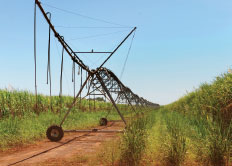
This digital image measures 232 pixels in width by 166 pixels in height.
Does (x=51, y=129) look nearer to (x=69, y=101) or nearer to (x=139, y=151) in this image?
(x=139, y=151)

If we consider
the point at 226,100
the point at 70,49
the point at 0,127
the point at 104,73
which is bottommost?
the point at 0,127

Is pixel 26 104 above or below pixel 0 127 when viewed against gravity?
above

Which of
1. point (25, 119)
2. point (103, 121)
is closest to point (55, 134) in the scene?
point (25, 119)

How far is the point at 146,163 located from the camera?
199 inches

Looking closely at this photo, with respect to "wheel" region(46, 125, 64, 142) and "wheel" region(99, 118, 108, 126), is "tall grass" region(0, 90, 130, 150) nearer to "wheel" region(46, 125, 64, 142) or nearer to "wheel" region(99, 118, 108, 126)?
"wheel" region(46, 125, 64, 142)

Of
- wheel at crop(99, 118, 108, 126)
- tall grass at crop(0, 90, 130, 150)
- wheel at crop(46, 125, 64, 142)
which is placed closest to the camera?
tall grass at crop(0, 90, 130, 150)

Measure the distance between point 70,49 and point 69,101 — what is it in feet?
47.5

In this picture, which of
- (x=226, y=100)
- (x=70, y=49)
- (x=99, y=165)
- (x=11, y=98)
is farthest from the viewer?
(x=11, y=98)

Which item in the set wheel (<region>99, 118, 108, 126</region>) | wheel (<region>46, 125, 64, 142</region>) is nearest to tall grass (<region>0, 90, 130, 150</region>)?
wheel (<region>46, 125, 64, 142</region>)

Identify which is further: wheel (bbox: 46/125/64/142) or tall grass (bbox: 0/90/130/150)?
wheel (bbox: 46/125/64/142)

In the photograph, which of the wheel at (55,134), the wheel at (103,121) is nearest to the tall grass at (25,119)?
the wheel at (55,134)

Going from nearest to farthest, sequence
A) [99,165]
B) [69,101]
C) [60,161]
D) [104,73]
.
→ [99,165]
[60,161]
[104,73]
[69,101]

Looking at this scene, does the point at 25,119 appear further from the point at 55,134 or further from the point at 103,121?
the point at 103,121

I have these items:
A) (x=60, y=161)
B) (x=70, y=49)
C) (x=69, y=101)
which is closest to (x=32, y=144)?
(x=60, y=161)
